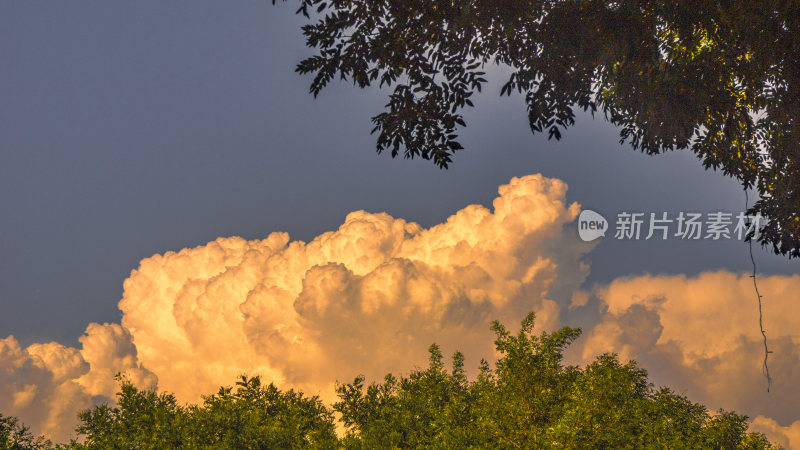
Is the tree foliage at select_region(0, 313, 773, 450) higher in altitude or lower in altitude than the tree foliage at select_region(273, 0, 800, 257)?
lower

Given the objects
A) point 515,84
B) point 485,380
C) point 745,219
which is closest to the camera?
point 485,380

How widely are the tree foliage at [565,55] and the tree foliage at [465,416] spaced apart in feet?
14.8

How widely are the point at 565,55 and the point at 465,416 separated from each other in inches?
296

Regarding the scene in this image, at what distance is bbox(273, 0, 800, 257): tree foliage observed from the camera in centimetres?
1288

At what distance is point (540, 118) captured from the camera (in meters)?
15.4

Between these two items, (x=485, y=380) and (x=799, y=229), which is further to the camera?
(x=799, y=229)

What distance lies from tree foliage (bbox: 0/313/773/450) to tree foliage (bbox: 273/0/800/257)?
451cm

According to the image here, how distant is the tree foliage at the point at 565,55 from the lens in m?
12.9

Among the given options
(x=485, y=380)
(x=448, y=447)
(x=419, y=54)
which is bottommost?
(x=448, y=447)

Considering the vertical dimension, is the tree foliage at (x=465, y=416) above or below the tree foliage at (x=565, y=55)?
below

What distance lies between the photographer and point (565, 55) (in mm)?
14039

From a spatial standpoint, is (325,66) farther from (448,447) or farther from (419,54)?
(448,447)

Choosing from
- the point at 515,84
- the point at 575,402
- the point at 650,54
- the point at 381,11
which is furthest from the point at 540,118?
the point at 575,402

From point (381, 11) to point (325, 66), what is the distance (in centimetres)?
149
